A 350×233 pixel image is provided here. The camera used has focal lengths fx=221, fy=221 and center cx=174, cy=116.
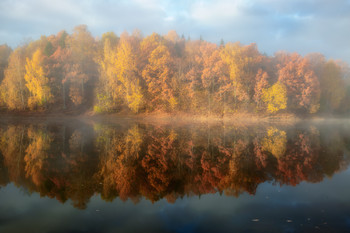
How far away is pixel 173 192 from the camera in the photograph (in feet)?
26.6

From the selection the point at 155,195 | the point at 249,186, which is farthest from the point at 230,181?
the point at 155,195

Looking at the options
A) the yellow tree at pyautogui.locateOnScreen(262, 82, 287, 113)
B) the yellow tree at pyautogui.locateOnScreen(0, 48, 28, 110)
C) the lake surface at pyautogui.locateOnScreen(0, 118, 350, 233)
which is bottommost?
the lake surface at pyautogui.locateOnScreen(0, 118, 350, 233)

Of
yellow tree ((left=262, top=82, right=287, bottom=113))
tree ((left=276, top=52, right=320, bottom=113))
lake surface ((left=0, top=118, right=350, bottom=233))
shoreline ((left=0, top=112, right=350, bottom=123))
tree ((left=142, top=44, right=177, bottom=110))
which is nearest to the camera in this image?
lake surface ((left=0, top=118, right=350, bottom=233))

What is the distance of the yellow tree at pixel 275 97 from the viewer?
4491 cm

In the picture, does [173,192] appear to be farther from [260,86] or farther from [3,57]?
[3,57]

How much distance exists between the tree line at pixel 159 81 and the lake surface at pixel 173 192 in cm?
3358

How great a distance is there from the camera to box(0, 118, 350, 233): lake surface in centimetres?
597

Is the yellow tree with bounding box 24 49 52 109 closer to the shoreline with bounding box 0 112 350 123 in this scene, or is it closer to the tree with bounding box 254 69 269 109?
the shoreline with bounding box 0 112 350 123

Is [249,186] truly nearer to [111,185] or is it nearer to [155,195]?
[155,195]

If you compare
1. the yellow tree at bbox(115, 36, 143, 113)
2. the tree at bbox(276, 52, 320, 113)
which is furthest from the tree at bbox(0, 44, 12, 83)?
the tree at bbox(276, 52, 320, 113)

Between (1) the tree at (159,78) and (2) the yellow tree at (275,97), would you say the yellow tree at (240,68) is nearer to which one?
(2) the yellow tree at (275,97)

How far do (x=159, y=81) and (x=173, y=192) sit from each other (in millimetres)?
41235

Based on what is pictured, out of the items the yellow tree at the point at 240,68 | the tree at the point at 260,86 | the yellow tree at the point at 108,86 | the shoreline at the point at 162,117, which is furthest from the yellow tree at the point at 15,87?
the tree at the point at 260,86

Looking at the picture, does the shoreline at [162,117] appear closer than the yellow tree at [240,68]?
Yes
